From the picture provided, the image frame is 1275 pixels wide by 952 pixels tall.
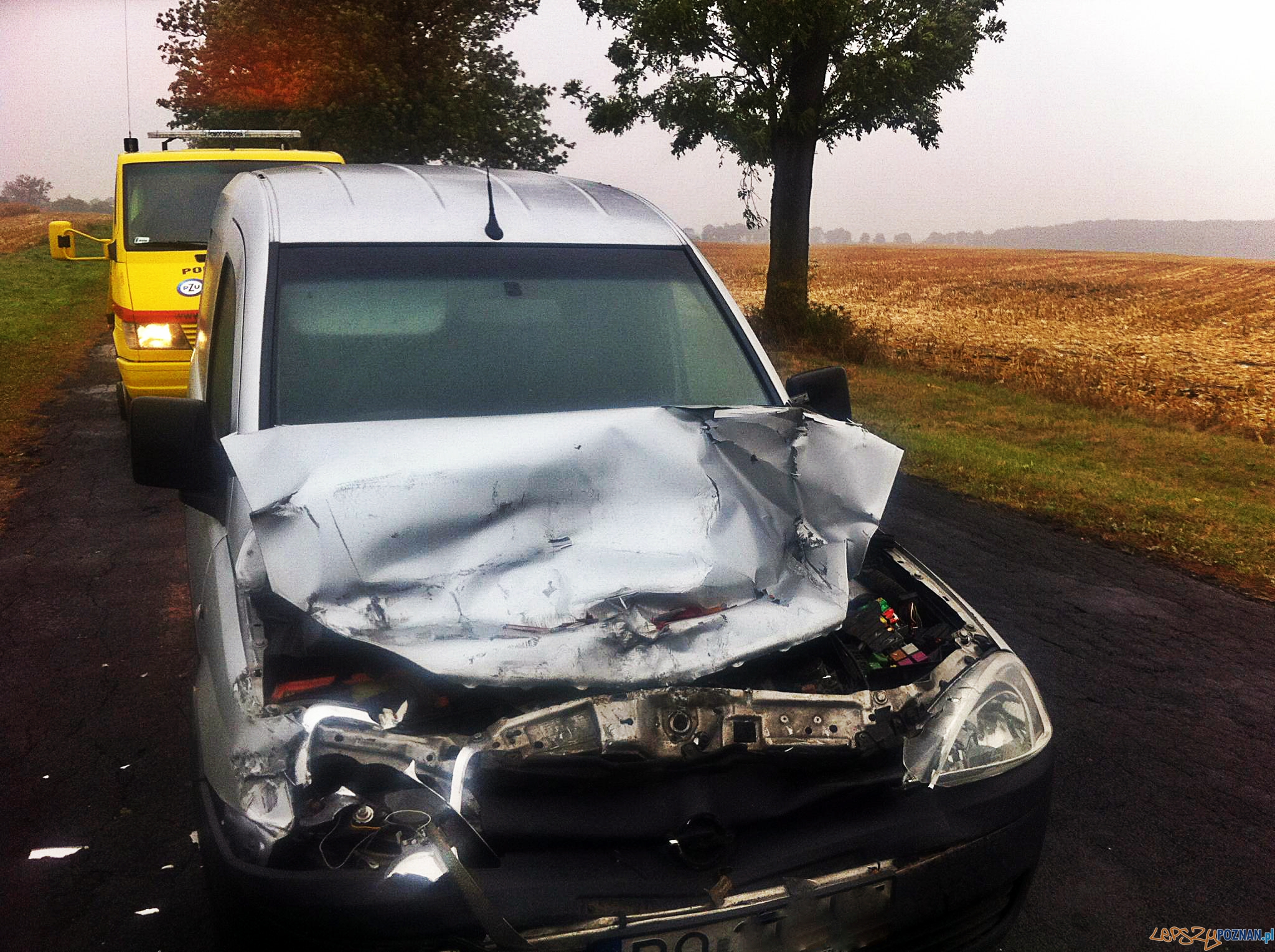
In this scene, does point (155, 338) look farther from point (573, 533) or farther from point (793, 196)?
point (793, 196)

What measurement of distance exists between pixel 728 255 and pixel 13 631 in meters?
69.3

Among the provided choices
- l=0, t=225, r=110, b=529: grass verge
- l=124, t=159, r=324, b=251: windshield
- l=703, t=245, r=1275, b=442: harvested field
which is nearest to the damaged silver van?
l=0, t=225, r=110, b=529: grass verge

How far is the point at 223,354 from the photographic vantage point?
3561mm

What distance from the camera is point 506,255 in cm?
349

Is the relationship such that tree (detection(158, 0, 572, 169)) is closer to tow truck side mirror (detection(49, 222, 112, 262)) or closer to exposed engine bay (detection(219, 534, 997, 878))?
tow truck side mirror (detection(49, 222, 112, 262))

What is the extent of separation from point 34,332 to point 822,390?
17.2 meters

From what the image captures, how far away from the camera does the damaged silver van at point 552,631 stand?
2.09 metres

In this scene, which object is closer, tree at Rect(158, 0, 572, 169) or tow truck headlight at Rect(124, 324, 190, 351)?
tow truck headlight at Rect(124, 324, 190, 351)

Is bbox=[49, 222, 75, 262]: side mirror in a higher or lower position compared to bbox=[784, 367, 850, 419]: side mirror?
higher

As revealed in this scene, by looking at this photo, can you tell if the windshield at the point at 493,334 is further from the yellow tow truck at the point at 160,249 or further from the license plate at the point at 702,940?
the yellow tow truck at the point at 160,249

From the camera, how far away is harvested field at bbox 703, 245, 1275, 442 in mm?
15471

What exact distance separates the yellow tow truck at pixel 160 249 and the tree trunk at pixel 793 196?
9964 mm

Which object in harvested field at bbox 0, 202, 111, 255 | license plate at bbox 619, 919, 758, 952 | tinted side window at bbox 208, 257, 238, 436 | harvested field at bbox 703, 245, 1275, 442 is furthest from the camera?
harvested field at bbox 0, 202, 111, 255

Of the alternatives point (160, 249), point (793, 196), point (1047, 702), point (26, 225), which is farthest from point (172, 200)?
point (26, 225)
